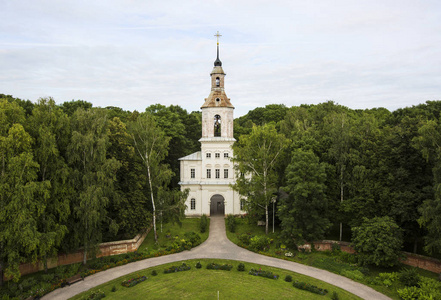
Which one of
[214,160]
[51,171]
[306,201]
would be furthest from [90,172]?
[306,201]

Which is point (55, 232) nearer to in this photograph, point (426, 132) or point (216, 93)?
point (216, 93)

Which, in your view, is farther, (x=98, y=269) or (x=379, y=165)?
(x=379, y=165)

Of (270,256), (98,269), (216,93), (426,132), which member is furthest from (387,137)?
(98,269)

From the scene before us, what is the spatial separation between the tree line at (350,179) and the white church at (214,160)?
460 centimetres

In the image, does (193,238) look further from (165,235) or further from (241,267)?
(241,267)

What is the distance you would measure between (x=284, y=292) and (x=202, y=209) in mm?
18985

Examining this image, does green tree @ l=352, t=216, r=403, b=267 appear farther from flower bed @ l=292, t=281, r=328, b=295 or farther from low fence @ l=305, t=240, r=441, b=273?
flower bed @ l=292, t=281, r=328, b=295

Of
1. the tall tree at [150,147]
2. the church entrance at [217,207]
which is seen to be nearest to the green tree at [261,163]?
the tall tree at [150,147]

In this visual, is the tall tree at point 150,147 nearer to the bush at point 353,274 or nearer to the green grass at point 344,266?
the green grass at point 344,266

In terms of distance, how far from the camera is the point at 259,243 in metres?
29.2

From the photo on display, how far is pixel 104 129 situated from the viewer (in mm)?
26484

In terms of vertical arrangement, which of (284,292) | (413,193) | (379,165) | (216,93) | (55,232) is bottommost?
(284,292)

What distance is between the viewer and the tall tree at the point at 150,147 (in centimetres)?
3030

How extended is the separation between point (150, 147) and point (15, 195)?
12833 mm
